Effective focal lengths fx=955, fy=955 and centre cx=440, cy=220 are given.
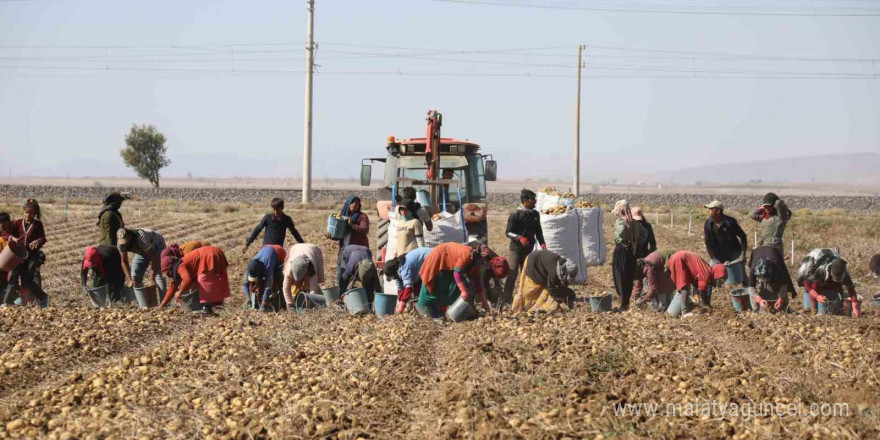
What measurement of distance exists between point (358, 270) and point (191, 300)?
5.67 ft

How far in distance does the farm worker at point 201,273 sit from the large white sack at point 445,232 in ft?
8.70

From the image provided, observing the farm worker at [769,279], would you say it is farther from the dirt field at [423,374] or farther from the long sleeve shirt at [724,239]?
the long sleeve shirt at [724,239]

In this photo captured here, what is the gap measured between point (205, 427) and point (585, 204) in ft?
30.3

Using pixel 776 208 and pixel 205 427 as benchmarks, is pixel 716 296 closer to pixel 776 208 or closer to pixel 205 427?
pixel 776 208

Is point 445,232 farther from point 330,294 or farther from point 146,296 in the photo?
point 146,296

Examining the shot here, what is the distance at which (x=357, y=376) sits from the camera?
670 centimetres

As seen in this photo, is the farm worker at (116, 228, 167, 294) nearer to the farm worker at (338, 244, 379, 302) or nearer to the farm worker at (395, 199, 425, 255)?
the farm worker at (338, 244, 379, 302)

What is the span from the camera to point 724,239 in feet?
33.8

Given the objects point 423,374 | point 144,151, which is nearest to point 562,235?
point 423,374

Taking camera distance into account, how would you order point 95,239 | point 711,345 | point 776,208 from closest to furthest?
1. point 711,345
2. point 776,208
3. point 95,239

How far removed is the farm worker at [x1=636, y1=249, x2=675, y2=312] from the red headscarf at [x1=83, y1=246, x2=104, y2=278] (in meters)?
5.72

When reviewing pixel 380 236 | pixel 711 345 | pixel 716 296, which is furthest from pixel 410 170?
pixel 711 345

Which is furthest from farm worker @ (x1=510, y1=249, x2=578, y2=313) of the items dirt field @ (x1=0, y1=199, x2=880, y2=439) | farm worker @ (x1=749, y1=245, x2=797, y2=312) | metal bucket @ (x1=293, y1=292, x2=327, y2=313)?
metal bucket @ (x1=293, y1=292, x2=327, y2=313)

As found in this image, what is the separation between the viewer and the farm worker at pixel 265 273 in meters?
9.60
